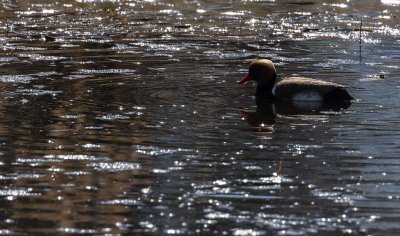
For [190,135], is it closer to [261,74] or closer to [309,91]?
[309,91]

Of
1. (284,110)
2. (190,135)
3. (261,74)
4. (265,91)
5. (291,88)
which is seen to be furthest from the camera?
(261,74)

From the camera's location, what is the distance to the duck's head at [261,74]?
44.5 ft

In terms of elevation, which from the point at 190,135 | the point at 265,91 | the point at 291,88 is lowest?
the point at 265,91

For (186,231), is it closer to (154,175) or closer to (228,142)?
(154,175)

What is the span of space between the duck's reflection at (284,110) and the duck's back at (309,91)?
2.5 inches

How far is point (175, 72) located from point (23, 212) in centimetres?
723

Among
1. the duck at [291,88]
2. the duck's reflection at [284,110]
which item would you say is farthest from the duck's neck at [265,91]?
the duck's reflection at [284,110]

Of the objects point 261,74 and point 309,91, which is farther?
point 261,74

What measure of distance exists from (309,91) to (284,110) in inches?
20.6

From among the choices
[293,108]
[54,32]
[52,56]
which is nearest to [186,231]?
[293,108]

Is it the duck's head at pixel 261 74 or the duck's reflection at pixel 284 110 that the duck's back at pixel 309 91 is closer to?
the duck's reflection at pixel 284 110

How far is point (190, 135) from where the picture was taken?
33.6 ft

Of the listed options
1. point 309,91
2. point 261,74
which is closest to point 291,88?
point 309,91

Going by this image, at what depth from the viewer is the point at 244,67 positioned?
50.1 feet
